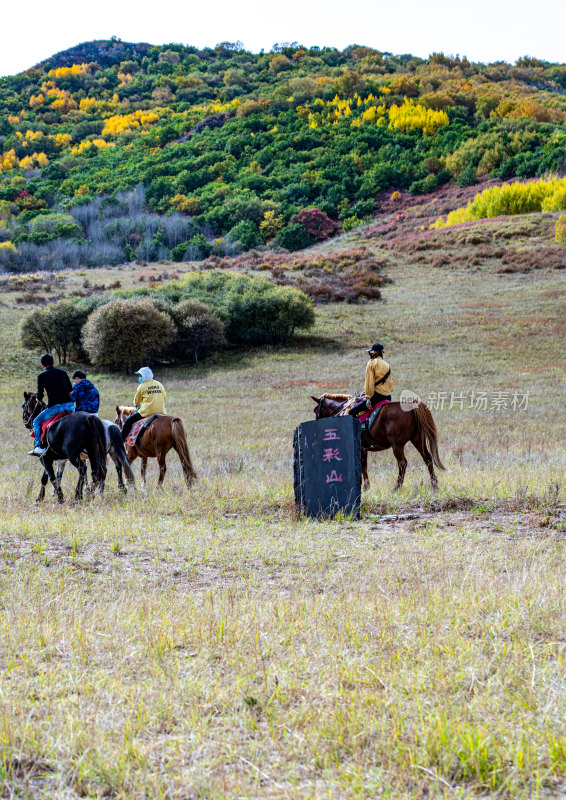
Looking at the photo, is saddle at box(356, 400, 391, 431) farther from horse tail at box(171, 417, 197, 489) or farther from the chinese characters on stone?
horse tail at box(171, 417, 197, 489)

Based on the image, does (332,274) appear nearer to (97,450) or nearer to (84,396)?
(84,396)

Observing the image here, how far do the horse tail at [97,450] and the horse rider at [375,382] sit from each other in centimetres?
412

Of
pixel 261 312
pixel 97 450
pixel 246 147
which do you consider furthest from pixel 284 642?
pixel 246 147

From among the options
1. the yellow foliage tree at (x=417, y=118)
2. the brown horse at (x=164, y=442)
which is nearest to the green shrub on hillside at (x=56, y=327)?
the brown horse at (x=164, y=442)

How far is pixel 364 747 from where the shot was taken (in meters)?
3.09

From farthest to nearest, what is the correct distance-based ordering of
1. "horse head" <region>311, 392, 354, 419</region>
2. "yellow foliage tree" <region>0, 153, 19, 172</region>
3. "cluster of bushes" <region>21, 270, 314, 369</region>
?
"yellow foliage tree" <region>0, 153, 19, 172</region>
"cluster of bushes" <region>21, 270, 314, 369</region>
"horse head" <region>311, 392, 354, 419</region>

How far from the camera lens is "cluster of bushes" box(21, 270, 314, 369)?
36.7m

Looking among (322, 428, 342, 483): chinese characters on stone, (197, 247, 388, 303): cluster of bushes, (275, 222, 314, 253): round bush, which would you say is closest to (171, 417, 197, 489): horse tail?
(322, 428, 342, 483): chinese characters on stone

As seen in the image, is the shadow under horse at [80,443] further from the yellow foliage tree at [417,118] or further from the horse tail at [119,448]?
the yellow foliage tree at [417,118]

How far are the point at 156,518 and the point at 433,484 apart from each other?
4329mm

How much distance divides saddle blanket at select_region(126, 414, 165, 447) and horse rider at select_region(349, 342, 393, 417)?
365 centimetres

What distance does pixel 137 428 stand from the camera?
42.5 feet

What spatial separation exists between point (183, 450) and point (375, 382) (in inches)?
138

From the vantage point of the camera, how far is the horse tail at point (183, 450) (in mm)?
12203
